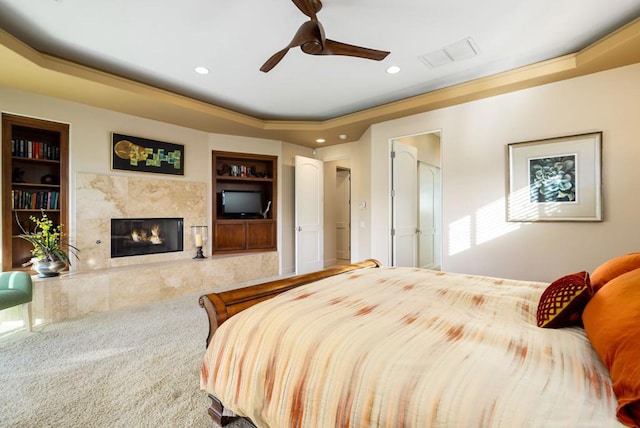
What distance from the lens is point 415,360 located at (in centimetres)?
95

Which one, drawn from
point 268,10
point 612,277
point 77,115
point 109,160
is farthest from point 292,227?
point 612,277

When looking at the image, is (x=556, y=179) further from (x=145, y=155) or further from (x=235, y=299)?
(x=145, y=155)

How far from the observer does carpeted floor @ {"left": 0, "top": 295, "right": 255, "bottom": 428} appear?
160 centimetres

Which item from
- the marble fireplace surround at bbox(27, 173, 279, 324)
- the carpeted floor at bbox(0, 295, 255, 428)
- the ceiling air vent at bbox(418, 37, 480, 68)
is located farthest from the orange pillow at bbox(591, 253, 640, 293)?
the marble fireplace surround at bbox(27, 173, 279, 324)

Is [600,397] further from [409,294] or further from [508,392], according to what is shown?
[409,294]

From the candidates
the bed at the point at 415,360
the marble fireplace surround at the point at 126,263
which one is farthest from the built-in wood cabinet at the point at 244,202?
the bed at the point at 415,360

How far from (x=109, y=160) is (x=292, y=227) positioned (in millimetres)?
3136

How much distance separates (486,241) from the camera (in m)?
3.35

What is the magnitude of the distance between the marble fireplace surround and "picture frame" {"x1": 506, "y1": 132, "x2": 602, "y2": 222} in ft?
13.1

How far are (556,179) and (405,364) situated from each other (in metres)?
3.06

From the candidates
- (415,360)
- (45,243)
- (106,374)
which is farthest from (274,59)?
(45,243)

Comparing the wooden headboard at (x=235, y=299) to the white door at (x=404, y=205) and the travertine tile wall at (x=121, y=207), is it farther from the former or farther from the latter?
the travertine tile wall at (x=121, y=207)

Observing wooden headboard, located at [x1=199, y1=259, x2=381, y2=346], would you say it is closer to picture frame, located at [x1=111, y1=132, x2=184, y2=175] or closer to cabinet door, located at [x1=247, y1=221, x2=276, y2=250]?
picture frame, located at [x1=111, y1=132, x2=184, y2=175]

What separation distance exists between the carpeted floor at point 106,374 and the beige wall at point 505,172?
293cm
